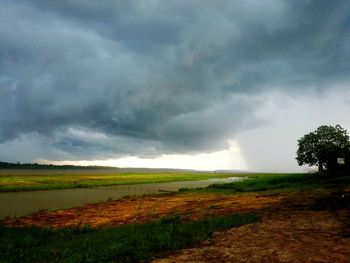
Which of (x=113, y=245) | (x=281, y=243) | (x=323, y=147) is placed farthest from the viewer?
(x=323, y=147)

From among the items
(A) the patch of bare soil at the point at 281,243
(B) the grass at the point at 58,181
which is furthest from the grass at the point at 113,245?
(B) the grass at the point at 58,181

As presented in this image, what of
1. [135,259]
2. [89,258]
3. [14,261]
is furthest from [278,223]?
[14,261]

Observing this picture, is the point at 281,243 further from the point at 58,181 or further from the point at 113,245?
the point at 58,181

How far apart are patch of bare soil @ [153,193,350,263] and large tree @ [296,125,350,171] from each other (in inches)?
2459

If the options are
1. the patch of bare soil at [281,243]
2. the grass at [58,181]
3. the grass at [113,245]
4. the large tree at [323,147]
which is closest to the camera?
the patch of bare soil at [281,243]

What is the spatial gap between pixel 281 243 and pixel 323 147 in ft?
228

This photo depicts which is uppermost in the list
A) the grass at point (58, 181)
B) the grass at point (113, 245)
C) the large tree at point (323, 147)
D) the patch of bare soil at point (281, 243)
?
the large tree at point (323, 147)

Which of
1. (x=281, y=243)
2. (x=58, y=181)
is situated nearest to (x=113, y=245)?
(x=281, y=243)

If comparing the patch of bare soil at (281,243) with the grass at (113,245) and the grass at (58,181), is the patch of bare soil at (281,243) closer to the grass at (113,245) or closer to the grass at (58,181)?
the grass at (113,245)

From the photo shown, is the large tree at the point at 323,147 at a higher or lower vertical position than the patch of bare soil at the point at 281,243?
higher

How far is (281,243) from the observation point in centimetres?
1048

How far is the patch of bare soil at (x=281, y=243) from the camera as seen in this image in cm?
903

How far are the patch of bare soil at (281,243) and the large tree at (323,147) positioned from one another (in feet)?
205

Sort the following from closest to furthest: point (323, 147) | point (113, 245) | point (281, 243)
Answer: point (281, 243) < point (113, 245) < point (323, 147)
